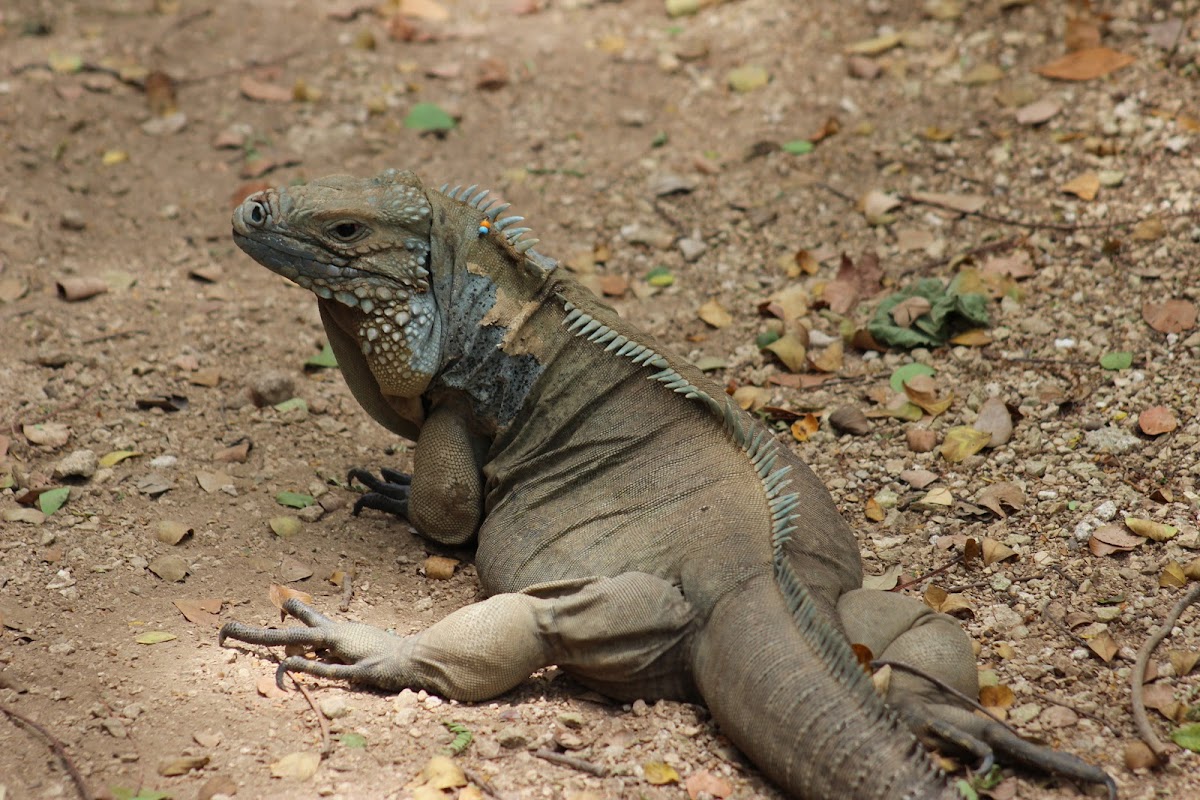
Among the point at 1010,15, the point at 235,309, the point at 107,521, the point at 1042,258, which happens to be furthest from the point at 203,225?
the point at 1010,15

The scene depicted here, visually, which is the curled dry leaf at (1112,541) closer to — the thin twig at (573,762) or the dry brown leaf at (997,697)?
the dry brown leaf at (997,697)

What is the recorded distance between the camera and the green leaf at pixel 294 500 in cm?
512

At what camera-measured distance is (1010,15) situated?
7.93 metres

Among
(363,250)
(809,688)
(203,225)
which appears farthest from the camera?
(203,225)

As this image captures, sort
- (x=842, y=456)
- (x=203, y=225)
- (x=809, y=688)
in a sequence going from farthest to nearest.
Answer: (x=203, y=225) < (x=842, y=456) < (x=809, y=688)

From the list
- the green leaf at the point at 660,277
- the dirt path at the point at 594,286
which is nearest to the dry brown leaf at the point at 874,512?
the dirt path at the point at 594,286

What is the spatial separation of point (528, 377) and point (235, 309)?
2663 mm

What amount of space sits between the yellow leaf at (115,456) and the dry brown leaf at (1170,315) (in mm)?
4795

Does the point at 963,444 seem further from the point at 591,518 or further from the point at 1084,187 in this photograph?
the point at 1084,187

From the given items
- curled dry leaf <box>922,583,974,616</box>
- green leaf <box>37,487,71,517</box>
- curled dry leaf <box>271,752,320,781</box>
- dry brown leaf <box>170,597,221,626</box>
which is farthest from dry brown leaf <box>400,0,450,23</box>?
curled dry leaf <box>271,752,320,781</box>

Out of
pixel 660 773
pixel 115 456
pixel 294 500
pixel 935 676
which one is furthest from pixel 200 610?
pixel 935 676

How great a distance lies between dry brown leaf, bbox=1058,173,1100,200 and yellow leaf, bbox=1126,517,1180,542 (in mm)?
2615

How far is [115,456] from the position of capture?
205 inches

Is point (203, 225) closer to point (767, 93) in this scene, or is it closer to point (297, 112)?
point (297, 112)
